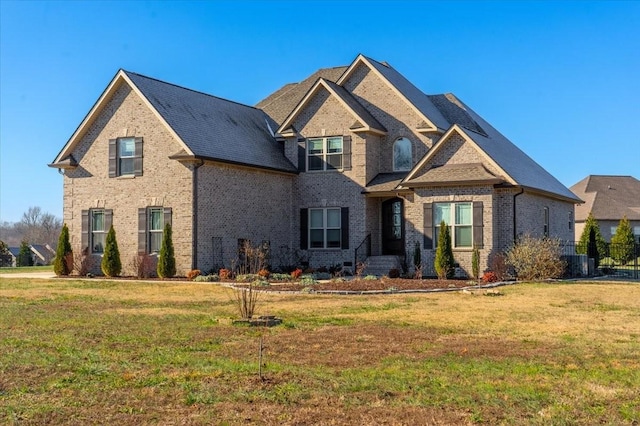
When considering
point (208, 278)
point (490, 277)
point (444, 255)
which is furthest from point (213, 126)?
point (490, 277)

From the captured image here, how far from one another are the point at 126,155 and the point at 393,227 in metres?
11.5

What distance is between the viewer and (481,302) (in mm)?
18594

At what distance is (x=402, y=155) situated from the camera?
31.8 m

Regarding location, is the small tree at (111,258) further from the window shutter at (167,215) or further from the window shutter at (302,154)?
the window shutter at (302,154)

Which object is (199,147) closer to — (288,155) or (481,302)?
(288,155)

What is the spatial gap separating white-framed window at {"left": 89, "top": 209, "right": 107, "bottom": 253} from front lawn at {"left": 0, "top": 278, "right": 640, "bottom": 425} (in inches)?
510

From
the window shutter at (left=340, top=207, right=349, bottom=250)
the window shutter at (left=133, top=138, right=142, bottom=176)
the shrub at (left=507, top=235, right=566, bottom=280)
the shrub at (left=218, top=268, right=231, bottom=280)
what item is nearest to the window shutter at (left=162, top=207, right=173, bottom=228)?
the window shutter at (left=133, top=138, right=142, bottom=176)

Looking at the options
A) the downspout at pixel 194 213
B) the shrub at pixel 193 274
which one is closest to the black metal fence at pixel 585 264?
the shrub at pixel 193 274

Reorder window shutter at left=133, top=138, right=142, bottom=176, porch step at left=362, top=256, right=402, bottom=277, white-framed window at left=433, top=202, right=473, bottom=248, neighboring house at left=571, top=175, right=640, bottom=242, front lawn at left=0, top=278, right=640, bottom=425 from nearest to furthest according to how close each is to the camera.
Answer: front lawn at left=0, top=278, right=640, bottom=425, white-framed window at left=433, top=202, right=473, bottom=248, window shutter at left=133, top=138, right=142, bottom=176, porch step at left=362, top=256, right=402, bottom=277, neighboring house at left=571, top=175, right=640, bottom=242

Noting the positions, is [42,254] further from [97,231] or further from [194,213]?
[194,213]

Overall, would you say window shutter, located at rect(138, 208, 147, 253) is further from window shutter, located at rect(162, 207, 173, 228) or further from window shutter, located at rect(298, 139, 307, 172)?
window shutter, located at rect(298, 139, 307, 172)

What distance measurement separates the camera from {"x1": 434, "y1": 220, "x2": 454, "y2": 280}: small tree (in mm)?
26391

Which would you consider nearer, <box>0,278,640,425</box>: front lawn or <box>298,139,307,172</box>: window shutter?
<box>0,278,640,425</box>: front lawn

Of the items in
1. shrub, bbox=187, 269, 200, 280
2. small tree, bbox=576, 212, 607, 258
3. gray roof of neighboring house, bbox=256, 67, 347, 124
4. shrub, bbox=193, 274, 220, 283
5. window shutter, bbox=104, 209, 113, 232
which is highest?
gray roof of neighboring house, bbox=256, 67, 347, 124
